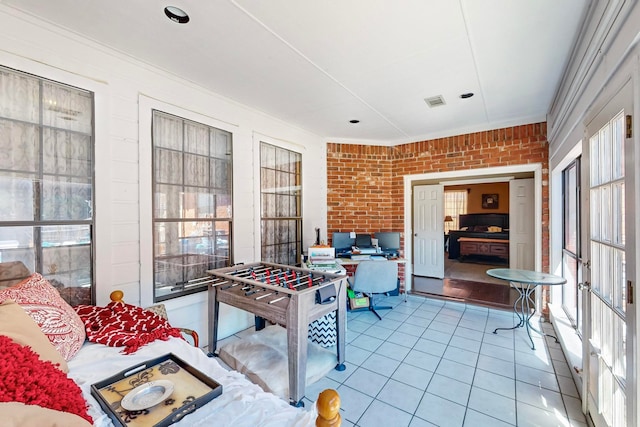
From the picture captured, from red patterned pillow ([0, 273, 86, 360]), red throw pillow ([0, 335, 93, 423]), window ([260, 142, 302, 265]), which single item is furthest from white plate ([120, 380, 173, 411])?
window ([260, 142, 302, 265])

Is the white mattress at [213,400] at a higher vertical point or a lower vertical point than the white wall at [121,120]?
lower

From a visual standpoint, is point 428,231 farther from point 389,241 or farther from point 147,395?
point 147,395

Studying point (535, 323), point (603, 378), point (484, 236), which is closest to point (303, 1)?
point (603, 378)

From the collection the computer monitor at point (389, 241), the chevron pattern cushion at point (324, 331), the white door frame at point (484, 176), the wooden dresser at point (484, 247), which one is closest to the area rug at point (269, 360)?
the chevron pattern cushion at point (324, 331)

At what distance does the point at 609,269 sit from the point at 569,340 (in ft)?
5.56

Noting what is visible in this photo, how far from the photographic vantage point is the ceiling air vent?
3.04 meters

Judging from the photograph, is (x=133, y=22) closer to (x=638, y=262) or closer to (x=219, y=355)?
(x=219, y=355)

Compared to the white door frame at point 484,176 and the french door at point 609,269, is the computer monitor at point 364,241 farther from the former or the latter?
the french door at point 609,269

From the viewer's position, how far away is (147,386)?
1.19m

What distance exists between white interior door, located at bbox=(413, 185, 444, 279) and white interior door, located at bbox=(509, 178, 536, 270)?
1.14m

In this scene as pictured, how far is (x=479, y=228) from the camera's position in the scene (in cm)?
808

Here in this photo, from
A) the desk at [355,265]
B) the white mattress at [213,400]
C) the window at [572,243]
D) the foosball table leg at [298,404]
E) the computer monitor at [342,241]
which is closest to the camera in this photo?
the white mattress at [213,400]

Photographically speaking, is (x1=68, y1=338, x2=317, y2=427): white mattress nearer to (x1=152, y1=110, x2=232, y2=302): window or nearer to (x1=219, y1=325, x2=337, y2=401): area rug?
(x1=219, y1=325, x2=337, y2=401): area rug

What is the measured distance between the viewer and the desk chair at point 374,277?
352 centimetres
